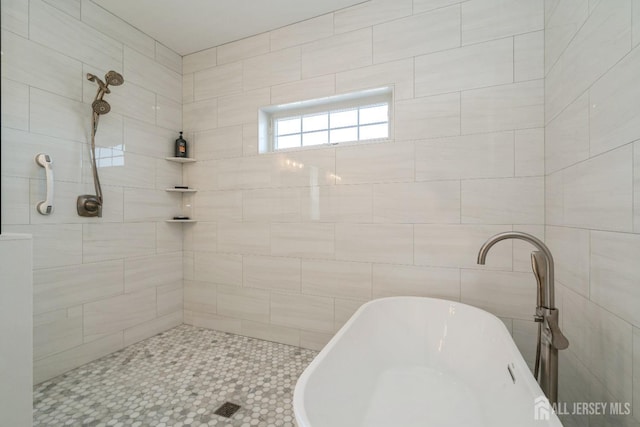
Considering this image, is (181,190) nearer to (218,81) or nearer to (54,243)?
(54,243)

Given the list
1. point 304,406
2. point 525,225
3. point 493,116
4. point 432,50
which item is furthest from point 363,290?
point 432,50

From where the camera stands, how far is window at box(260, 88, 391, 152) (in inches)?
85.0

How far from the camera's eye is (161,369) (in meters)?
Result: 1.89

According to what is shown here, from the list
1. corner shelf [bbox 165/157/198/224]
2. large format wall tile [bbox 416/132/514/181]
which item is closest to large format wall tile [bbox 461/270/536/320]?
large format wall tile [bbox 416/132/514/181]

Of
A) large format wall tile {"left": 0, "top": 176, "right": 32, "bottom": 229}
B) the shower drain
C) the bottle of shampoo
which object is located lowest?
the shower drain

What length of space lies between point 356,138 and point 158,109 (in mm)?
1813

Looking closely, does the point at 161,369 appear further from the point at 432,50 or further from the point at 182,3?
the point at 432,50

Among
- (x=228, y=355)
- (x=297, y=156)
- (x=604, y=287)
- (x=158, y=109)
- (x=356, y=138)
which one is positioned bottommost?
(x=228, y=355)

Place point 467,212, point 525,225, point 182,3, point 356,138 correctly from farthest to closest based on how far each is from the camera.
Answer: point 356,138 < point 182,3 < point 467,212 < point 525,225

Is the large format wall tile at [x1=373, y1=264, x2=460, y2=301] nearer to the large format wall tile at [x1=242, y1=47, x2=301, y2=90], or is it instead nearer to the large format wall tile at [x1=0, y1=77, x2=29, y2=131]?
the large format wall tile at [x1=242, y1=47, x2=301, y2=90]

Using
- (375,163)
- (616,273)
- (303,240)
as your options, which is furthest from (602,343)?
(303,240)

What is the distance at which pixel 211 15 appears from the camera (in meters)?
2.18

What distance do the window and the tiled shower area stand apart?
0.37 feet

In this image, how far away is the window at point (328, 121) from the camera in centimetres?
216
